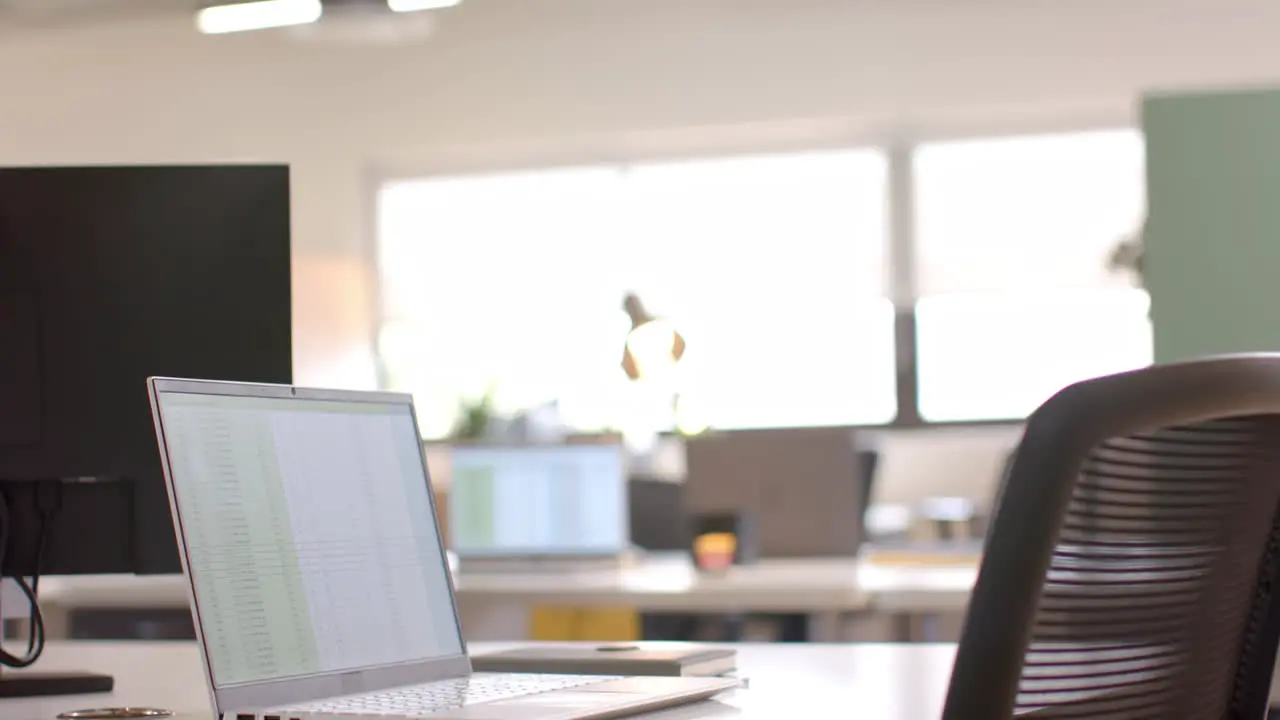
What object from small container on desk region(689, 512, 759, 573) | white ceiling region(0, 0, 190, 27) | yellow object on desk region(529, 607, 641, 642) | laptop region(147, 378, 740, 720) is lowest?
yellow object on desk region(529, 607, 641, 642)

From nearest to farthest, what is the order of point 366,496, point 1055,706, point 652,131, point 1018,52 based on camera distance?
point 1055,706, point 366,496, point 1018,52, point 652,131

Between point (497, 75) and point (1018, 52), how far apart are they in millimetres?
2579

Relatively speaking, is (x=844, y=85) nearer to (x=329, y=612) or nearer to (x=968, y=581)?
(x=968, y=581)

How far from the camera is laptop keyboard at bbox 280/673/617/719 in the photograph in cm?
110

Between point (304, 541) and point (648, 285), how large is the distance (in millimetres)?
6522

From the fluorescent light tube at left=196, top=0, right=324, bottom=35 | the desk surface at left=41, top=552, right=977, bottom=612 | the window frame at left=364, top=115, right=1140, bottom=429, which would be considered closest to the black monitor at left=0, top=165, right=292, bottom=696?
the desk surface at left=41, top=552, right=977, bottom=612

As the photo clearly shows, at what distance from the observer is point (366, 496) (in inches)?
52.1

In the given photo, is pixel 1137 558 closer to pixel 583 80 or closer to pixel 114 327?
pixel 114 327

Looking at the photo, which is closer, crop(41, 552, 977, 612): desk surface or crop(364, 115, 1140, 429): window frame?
crop(41, 552, 977, 612): desk surface

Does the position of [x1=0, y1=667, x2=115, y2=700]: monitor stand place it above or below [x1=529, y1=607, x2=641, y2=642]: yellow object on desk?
above

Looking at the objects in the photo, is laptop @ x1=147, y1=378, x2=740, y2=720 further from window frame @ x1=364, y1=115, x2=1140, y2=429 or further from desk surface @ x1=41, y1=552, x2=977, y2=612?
window frame @ x1=364, y1=115, x2=1140, y2=429

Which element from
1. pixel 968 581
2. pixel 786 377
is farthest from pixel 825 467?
pixel 786 377

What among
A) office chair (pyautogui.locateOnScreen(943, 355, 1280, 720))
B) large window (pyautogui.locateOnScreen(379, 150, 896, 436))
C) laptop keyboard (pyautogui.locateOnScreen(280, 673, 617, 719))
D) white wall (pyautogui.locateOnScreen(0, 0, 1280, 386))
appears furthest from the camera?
large window (pyautogui.locateOnScreen(379, 150, 896, 436))

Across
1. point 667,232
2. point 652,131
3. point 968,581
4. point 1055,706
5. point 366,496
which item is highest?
point 652,131
